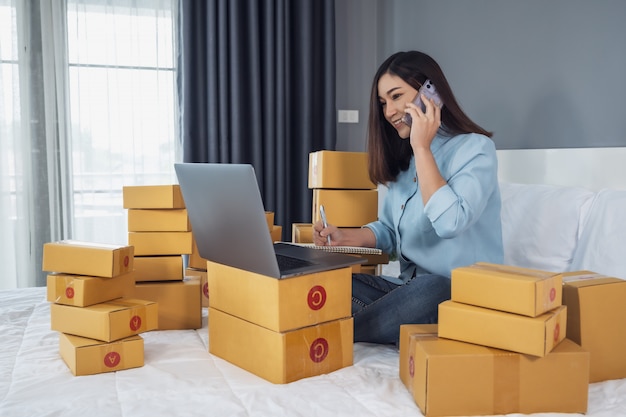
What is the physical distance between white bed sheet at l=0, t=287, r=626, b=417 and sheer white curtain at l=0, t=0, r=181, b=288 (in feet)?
6.20

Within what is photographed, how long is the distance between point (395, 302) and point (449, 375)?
43 centimetres

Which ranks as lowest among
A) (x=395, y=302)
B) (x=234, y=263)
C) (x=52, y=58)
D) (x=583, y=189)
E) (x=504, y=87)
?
(x=395, y=302)

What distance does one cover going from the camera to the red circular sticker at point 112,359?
1462mm

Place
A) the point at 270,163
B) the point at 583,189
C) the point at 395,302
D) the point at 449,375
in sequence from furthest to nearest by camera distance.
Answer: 1. the point at 270,163
2. the point at 583,189
3. the point at 395,302
4. the point at 449,375

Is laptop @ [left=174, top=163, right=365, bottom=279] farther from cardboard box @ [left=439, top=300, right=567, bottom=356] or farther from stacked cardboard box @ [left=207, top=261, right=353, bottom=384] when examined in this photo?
cardboard box @ [left=439, top=300, right=567, bottom=356]

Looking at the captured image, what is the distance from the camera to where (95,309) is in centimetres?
151

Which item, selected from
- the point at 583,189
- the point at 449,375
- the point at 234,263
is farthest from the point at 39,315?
the point at 583,189

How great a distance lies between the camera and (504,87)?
2461mm

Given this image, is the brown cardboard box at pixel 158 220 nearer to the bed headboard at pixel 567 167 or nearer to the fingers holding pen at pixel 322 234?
the fingers holding pen at pixel 322 234

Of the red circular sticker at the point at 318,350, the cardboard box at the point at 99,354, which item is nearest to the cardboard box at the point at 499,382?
the red circular sticker at the point at 318,350

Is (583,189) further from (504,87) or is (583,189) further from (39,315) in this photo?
(39,315)

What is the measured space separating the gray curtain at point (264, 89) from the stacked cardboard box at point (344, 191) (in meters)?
1.31

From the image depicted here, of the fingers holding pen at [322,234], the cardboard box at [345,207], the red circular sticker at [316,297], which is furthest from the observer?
the cardboard box at [345,207]

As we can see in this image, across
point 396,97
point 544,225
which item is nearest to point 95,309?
point 396,97
